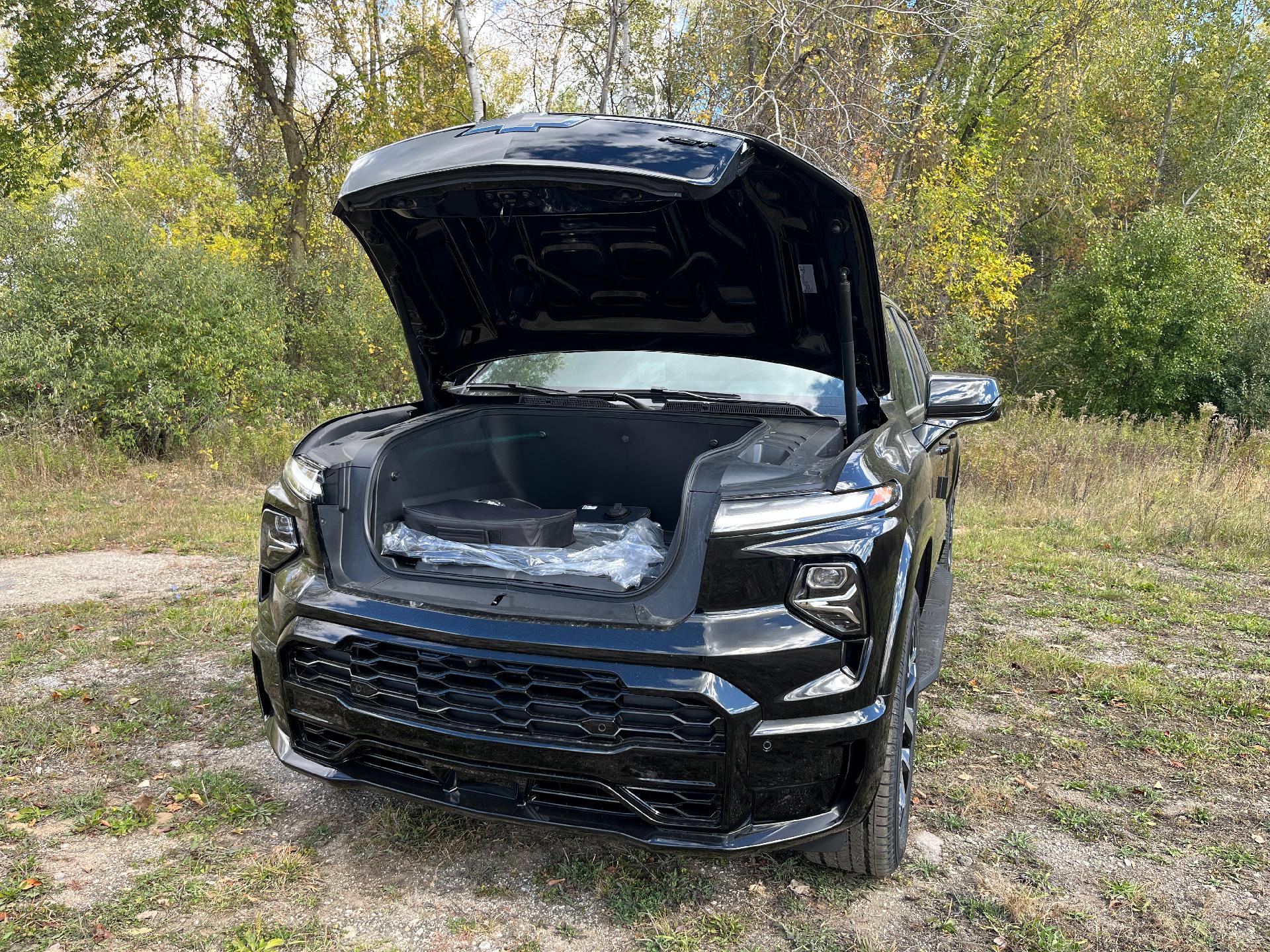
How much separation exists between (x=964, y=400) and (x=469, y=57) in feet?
25.8

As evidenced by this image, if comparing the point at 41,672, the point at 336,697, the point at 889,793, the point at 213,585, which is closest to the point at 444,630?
the point at 336,697

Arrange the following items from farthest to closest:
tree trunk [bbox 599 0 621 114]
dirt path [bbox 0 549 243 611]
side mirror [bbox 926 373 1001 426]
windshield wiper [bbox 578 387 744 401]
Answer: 1. tree trunk [bbox 599 0 621 114]
2. dirt path [bbox 0 549 243 611]
3. side mirror [bbox 926 373 1001 426]
4. windshield wiper [bbox 578 387 744 401]

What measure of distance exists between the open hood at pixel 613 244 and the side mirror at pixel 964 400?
0.68 m

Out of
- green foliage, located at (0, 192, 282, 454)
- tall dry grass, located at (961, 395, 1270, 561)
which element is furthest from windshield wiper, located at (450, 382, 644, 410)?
green foliage, located at (0, 192, 282, 454)

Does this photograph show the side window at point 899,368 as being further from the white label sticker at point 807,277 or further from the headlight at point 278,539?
the headlight at point 278,539

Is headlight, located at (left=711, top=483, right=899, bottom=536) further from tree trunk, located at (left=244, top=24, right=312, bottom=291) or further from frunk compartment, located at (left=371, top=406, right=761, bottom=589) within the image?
tree trunk, located at (left=244, top=24, right=312, bottom=291)

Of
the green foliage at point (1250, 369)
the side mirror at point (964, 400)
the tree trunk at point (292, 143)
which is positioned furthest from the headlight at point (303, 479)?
the green foliage at point (1250, 369)

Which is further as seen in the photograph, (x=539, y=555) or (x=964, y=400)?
(x=964, y=400)

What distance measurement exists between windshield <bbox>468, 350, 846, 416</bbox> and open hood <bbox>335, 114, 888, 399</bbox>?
0.17 feet

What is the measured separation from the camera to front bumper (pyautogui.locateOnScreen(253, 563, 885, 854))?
Answer: 2.01 meters

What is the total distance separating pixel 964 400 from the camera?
3586mm

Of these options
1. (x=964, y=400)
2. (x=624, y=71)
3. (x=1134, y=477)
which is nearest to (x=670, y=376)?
(x=964, y=400)

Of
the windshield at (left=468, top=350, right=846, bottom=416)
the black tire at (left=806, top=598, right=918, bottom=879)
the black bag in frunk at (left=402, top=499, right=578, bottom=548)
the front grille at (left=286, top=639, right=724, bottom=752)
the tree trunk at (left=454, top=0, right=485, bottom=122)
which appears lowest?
the black tire at (left=806, top=598, right=918, bottom=879)

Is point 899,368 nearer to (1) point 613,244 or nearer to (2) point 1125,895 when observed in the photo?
(1) point 613,244
